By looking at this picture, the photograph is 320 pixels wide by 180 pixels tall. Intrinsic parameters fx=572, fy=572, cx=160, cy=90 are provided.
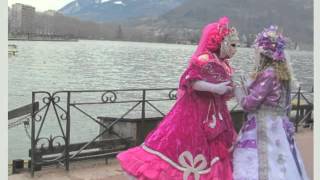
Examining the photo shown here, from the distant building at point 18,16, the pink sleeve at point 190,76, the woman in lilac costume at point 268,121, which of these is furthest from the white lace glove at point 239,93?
the distant building at point 18,16

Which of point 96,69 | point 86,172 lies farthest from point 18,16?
point 96,69

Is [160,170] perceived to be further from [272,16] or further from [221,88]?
[272,16]

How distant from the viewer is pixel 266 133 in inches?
178

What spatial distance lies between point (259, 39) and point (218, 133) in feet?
2.68

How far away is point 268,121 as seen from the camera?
4.53m

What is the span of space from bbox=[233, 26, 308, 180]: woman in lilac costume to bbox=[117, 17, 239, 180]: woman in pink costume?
0.52ft

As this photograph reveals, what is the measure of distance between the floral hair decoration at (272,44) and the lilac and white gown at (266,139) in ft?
0.43

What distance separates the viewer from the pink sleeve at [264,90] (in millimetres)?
4414

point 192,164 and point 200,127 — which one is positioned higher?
point 200,127

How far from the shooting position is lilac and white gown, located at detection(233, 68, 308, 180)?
442cm

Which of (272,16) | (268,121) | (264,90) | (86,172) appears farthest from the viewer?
(272,16)

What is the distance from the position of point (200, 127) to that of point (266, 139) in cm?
53

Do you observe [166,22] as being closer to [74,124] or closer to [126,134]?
[74,124]

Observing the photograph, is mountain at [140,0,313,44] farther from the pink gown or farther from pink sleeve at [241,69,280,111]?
the pink gown
